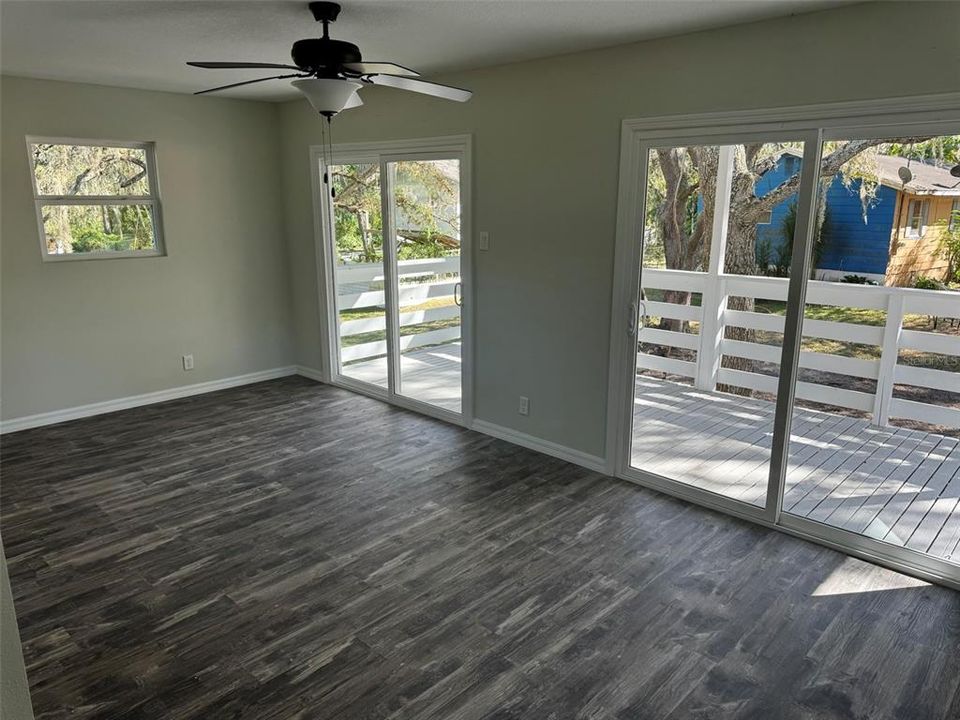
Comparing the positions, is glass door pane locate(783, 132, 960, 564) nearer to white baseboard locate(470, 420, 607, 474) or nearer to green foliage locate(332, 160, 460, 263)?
white baseboard locate(470, 420, 607, 474)

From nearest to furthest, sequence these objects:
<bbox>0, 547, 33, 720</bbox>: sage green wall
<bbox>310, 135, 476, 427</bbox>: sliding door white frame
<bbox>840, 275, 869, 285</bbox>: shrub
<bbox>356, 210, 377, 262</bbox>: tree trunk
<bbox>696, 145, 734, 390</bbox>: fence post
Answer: <bbox>0, 547, 33, 720</bbox>: sage green wall → <bbox>840, 275, 869, 285</bbox>: shrub → <bbox>696, 145, 734, 390</bbox>: fence post → <bbox>310, 135, 476, 427</bbox>: sliding door white frame → <bbox>356, 210, 377, 262</bbox>: tree trunk

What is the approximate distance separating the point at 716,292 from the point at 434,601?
240 cm

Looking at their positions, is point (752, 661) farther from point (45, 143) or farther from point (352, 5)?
point (45, 143)

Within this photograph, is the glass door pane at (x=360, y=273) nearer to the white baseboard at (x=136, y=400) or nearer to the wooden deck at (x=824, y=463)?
the white baseboard at (x=136, y=400)

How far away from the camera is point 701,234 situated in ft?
12.0

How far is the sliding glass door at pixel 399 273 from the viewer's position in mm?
4824

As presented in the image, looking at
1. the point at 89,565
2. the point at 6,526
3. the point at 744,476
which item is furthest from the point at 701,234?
the point at 6,526

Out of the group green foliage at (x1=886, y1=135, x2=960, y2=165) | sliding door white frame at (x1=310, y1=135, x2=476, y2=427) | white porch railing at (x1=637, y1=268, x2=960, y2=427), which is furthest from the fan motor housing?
green foliage at (x1=886, y1=135, x2=960, y2=165)

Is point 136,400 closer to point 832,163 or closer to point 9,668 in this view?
point 9,668

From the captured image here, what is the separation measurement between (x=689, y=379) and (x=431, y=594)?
7.54 ft

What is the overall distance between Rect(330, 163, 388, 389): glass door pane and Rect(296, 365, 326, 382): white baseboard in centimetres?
27

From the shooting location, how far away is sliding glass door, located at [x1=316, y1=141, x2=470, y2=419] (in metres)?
4.82

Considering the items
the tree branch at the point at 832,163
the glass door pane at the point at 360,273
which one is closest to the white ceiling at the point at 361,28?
the tree branch at the point at 832,163

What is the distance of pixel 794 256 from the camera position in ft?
10.1
